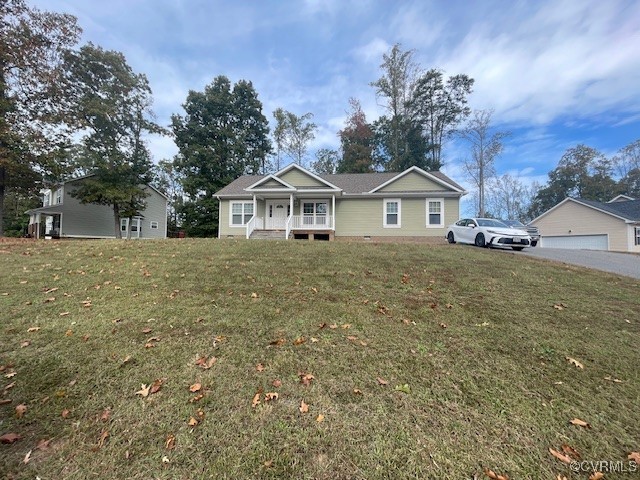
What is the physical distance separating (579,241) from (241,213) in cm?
2788

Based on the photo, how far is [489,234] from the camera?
13125mm

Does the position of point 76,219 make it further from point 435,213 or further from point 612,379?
point 612,379

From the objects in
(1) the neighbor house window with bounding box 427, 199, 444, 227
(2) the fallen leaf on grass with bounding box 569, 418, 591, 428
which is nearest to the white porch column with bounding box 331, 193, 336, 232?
(1) the neighbor house window with bounding box 427, 199, 444, 227

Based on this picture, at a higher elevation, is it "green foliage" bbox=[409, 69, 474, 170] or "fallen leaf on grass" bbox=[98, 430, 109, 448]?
"green foliage" bbox=[409, 69, 474, 170]

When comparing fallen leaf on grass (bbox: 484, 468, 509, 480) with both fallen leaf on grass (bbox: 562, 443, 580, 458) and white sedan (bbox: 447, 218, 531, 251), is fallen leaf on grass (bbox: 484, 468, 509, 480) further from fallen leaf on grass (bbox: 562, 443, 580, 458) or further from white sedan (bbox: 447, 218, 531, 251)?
white sedan (bbox: 447, 218, 531, 251)

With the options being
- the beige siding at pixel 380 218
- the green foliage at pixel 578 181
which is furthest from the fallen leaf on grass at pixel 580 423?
the green foliage at pixel 578 181

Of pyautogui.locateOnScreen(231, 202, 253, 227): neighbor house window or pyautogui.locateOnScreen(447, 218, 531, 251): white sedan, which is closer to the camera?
pyautogui.locateOnScreen(447, 218, 531, 251): white sedan

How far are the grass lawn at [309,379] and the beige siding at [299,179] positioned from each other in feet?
46.5

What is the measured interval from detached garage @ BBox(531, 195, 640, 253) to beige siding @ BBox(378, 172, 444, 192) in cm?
1611

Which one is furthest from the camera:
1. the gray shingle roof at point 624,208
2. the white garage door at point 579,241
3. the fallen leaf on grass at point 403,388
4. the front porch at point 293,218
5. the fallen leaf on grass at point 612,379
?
the white garage door at point 579,241

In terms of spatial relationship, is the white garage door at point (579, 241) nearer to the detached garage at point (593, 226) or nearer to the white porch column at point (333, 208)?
the detached garage at point (593, 226)

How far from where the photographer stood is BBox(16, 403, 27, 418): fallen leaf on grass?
8.37 feet

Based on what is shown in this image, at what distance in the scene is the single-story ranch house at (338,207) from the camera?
60.6 ft

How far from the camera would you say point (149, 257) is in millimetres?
7777
